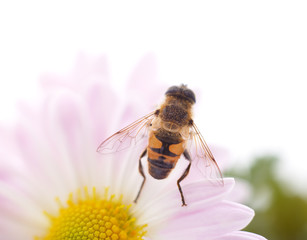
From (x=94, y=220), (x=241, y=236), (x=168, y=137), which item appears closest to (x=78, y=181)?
(x=94, y=220)

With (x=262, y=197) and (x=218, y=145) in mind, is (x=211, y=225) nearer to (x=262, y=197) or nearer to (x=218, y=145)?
(x=218, y=145)

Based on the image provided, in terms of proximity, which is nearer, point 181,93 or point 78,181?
point 181,93

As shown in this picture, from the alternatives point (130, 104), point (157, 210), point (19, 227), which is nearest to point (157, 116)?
point (130, 104)

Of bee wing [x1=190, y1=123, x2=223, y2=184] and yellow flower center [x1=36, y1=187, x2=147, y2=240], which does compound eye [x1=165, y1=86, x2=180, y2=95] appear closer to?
bee wing [x1=190, y1=123, x2=223, y2=184]

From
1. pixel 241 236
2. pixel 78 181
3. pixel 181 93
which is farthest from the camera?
pixel 78 181

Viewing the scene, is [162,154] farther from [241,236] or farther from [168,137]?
[241,236]

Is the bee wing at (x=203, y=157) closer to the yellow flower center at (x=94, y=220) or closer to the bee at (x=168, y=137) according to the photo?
the bee at (x=168, y=137)

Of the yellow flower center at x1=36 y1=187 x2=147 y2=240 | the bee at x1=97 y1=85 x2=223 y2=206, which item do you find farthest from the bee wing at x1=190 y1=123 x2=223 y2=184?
the yellow flower center at x1=36 y1=187 x2=147 y2=240

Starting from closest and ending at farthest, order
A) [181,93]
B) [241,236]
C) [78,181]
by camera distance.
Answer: [241,236]
[181,93]
[78,181]
